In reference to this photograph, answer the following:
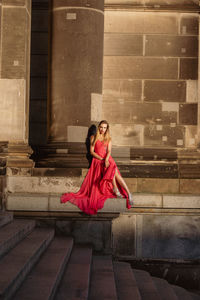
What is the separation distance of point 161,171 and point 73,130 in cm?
220

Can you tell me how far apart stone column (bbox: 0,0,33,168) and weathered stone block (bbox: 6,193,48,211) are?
103 centimetres

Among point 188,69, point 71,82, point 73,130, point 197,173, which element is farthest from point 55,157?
point 188,69

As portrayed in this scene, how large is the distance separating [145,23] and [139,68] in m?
1.11

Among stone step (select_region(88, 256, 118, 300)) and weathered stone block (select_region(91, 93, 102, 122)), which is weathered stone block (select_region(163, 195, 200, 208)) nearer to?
stone step (select_region(88, 256, 118, 300))

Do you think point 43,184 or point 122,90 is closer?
point 43,184

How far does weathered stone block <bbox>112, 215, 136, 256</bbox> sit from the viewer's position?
31.2 feet

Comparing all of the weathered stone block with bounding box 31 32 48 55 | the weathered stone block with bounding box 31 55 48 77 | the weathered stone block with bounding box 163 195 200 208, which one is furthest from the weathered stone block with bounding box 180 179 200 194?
the weathered stone block with bounding box 31 32 48 55

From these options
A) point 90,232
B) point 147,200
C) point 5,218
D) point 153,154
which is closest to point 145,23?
point 153,154

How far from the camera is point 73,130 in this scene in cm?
968

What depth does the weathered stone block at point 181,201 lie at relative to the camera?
9.40m

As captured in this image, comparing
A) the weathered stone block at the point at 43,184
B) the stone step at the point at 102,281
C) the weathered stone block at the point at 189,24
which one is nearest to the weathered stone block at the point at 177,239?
the stone step at the point at 102,281

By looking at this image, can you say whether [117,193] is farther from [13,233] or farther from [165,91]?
[165,91]

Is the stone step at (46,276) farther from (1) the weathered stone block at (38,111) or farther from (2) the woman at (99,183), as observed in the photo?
(1) the weathered stone block at (38,111)

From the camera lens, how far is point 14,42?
32.1 feet
